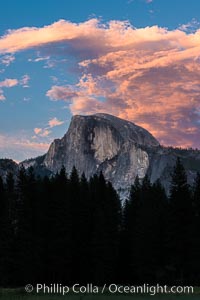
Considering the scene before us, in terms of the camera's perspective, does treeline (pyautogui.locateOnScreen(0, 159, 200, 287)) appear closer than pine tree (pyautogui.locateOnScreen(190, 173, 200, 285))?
No

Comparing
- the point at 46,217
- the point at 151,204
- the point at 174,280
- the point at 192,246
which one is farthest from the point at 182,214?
the point at 46,217

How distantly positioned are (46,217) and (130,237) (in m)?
12.4

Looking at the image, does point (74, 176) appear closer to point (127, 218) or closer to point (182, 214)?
point (127, 218)

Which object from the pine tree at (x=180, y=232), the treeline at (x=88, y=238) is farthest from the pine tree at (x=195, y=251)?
the pine tree at (x=180, y=232)

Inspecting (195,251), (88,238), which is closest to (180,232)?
(195,251)

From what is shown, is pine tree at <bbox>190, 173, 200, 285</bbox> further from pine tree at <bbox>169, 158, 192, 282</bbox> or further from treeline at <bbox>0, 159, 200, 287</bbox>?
pine tree at <bbox>169, 158, 192, 282</bbox>

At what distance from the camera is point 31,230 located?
48.7m

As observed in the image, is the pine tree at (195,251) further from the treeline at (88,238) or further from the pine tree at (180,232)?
the pine tree at (180,232)

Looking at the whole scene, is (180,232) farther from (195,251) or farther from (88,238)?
(88,238)

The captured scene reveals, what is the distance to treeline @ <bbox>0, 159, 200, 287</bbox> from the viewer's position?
46.6 metres

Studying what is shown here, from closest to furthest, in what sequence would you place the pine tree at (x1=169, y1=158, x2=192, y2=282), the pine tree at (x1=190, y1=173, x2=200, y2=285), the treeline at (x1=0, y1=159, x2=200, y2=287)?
the pine tree at (x1=190, y1=173, x2=200, y2=285) < the pine tree at (x1=169, y1=158, x2=192, y2=282) < the treeline at (x1=0, y1=159, x2=200, y2=287)

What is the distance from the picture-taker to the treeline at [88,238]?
4656 centimetres

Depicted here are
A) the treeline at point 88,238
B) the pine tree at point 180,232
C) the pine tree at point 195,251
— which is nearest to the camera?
the pine tree at point 195,251

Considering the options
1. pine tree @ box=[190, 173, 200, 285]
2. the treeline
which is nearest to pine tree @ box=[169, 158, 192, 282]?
the treeline
